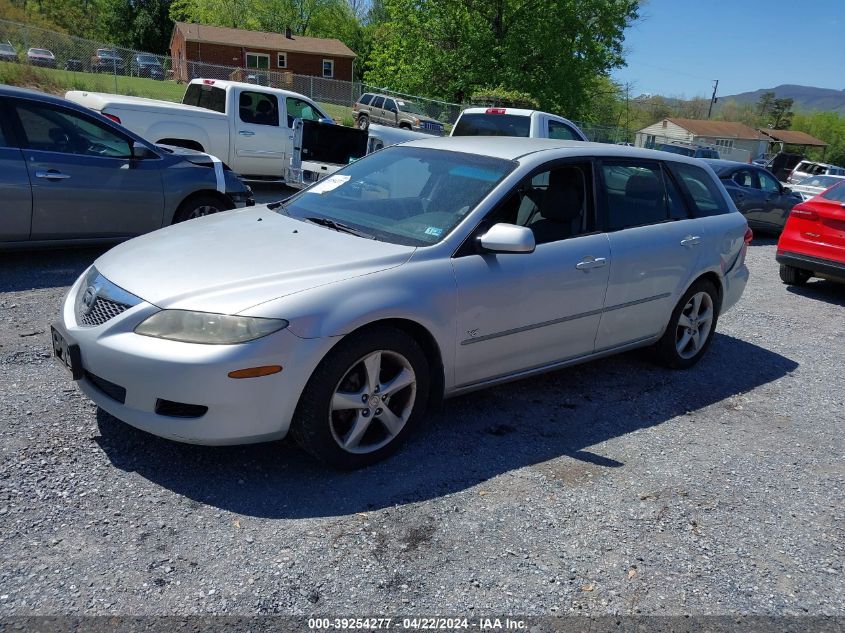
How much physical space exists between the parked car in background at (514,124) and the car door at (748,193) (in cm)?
381

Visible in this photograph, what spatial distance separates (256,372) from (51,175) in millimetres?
4235

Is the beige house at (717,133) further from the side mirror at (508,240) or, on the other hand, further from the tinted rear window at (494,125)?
the side mirror at (508,240)

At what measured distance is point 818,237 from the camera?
873cm

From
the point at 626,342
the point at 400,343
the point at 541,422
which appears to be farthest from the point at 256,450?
the point at 626,342

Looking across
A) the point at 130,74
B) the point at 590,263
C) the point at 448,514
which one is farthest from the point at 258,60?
the point at 448,514

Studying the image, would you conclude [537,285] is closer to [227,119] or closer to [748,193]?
[227,119]

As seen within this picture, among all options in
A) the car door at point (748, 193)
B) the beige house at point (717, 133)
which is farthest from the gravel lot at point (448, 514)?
the beige house at point (717, 133)

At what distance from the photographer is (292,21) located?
66625 mm

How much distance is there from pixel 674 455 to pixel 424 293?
1.84m

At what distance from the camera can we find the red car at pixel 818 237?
27.9 feet

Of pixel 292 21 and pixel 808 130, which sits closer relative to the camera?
pixel 292 21

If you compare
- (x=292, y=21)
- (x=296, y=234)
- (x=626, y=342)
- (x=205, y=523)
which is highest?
(x=292, y=21)

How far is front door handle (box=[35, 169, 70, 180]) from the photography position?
6.04m

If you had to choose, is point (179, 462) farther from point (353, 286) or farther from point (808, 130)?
point (808, 130)
